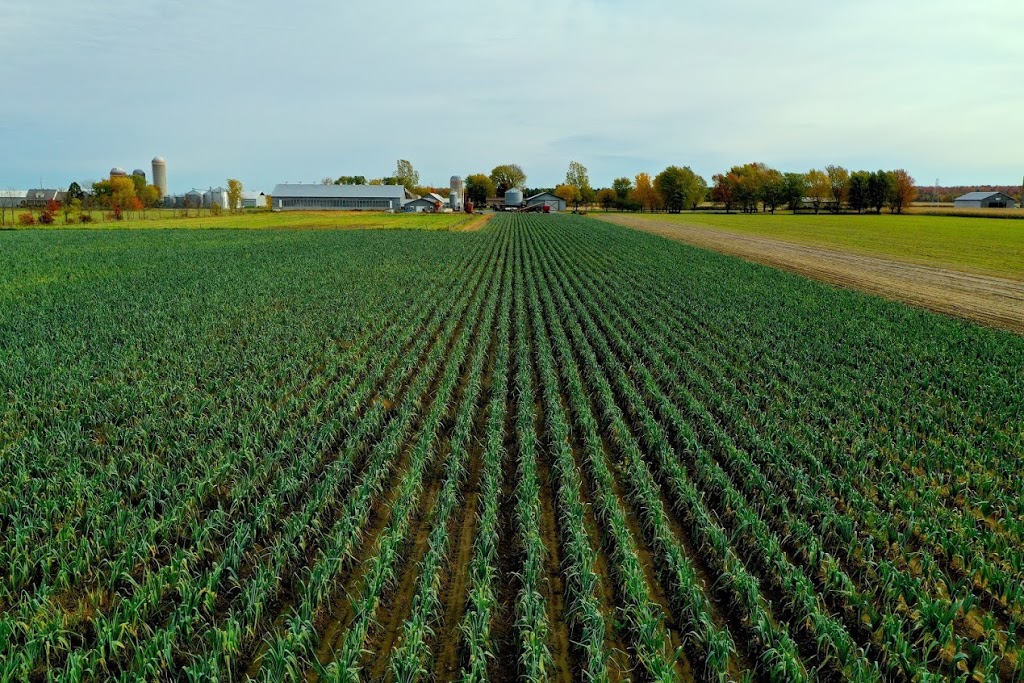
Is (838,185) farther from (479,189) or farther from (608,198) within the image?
(479,189)

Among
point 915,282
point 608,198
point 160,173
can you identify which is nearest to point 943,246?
point 915,282

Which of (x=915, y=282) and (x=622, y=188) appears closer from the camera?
(x=915, y=282)

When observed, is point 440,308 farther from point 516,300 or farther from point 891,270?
point 891,270

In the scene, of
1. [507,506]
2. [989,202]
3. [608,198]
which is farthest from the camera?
[608,198]

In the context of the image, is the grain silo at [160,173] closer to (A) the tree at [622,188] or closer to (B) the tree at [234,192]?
(B) the tree at [234,192]

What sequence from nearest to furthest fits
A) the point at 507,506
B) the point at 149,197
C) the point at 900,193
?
the point at 507,506 → the point at 900,193 → the point at 149,197
